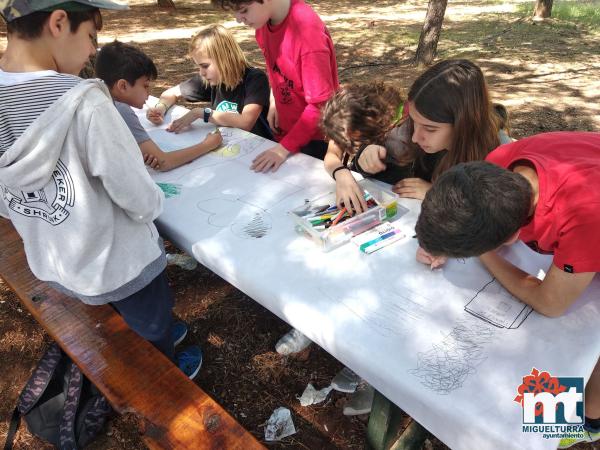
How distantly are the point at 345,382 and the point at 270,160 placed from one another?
101 cm

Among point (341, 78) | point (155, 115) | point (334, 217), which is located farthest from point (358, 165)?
point (341, 78)

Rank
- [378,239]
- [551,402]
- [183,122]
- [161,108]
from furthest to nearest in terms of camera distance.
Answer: [161,108] < [183,122] < [378,239] < [551,402]

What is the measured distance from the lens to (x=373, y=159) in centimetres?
171

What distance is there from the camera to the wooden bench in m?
1.12

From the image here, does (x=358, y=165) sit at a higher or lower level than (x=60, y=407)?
higher

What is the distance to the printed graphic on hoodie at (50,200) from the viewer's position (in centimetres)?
Result: 109

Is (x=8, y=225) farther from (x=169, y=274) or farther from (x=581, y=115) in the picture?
(x=581, y=115)

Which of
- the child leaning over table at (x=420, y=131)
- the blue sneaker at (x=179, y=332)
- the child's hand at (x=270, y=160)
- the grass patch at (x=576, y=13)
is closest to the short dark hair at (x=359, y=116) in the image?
the child leaning over table at (x=420, y=131)

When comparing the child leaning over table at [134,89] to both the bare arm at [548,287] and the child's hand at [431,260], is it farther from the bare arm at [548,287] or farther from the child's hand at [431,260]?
the bare arm at [548,287]

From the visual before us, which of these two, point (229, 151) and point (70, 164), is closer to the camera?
point (70, 164)

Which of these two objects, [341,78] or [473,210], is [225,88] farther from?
[341,78]

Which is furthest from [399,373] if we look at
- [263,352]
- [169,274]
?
[169,274]

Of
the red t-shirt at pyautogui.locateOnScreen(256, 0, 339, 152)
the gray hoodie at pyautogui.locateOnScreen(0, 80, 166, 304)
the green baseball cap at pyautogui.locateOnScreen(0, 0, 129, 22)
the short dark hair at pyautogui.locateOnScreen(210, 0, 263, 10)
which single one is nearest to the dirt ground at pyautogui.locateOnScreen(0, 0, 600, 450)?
the gray hoodie at pyautogui.locateOnScreen(0, 80, 166, 304)

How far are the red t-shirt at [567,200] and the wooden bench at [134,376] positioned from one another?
3.02ft
